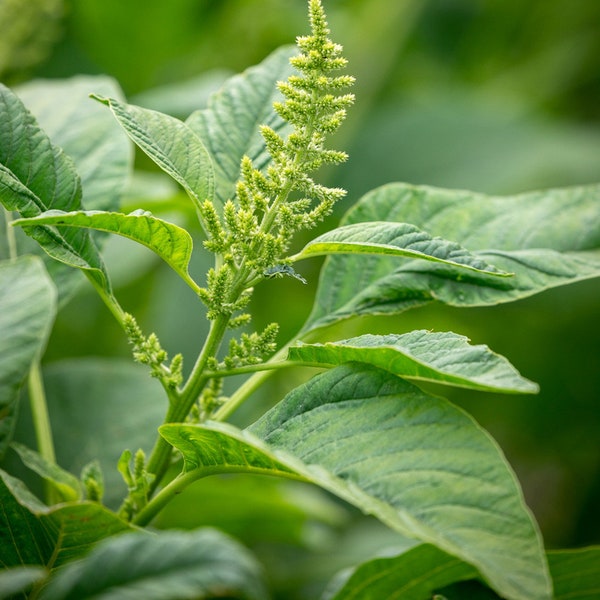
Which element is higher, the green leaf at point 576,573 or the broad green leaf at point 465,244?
A: the broad green leaf at point 465,244

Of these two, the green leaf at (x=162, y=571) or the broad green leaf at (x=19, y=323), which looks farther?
the broad green leaf at (x=19, y=323)

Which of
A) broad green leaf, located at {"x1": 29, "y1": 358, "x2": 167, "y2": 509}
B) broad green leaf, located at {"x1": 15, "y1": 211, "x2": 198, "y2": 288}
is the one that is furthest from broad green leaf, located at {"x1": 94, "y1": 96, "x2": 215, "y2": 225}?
broad green leaf, located at {"x1": 29, "y1": 358, "x2": 167, "y2": 509}

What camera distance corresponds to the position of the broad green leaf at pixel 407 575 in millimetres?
745

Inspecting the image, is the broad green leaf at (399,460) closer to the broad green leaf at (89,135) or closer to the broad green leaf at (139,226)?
the broad green leaf at (139,226)

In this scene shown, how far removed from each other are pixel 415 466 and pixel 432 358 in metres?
0.09

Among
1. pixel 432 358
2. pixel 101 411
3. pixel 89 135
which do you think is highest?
pixel 89 135

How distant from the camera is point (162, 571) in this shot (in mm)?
499

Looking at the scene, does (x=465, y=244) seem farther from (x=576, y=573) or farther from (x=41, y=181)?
(x=41, y=181)

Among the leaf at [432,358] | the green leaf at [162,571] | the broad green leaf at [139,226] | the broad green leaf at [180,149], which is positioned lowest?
the green leaf at [162,571]

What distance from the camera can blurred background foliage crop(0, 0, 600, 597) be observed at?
5.63ft

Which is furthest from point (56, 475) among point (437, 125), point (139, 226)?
point (437, 125)

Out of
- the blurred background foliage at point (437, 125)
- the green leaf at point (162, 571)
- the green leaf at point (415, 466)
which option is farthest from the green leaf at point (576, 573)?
the blurred background foliage at point (437, 125)

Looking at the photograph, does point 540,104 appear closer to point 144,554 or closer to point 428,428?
point 428,428

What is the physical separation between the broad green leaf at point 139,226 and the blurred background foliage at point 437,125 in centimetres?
72
